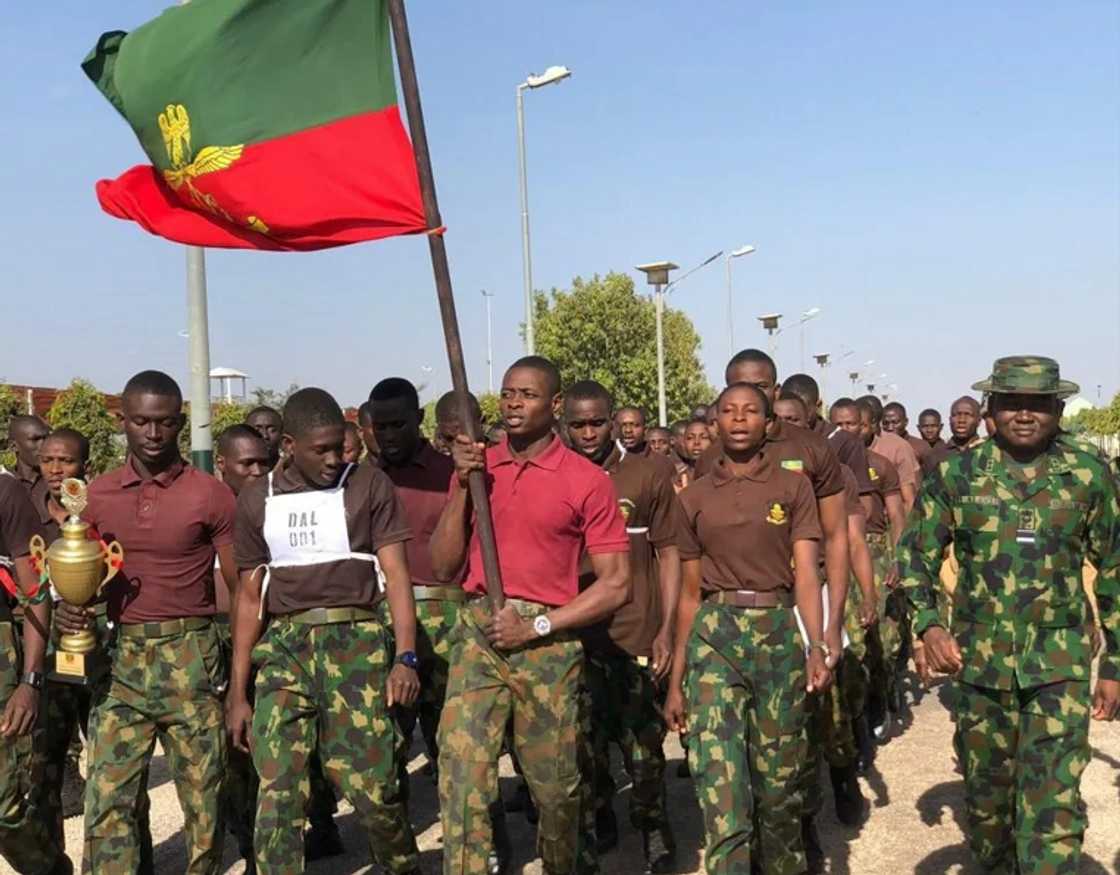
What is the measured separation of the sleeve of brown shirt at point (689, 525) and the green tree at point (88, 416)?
2838cm

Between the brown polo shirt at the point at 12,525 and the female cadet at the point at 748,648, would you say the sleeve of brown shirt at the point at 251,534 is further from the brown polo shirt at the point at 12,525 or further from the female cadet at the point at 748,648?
the female cadet at the point at 748,648

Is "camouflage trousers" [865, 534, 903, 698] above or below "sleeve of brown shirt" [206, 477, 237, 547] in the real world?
below

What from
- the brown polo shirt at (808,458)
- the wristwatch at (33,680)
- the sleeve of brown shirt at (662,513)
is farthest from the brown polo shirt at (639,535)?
the wristwatch at (33,680)

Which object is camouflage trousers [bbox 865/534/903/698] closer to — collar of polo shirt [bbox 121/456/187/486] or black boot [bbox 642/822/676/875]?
black boot [bbox 642/822/676/875]

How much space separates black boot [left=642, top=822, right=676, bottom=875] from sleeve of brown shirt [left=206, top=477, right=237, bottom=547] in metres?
2.44

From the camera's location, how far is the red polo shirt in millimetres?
4801

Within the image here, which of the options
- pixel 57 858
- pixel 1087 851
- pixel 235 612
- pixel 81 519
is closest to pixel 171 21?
pixel 81 519

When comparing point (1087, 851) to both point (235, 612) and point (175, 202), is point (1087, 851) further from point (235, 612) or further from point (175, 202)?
point (175, 202)

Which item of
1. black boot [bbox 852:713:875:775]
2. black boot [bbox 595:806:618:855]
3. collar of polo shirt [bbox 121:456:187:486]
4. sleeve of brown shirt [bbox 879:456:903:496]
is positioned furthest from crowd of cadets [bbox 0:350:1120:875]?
sleeve of brown shirt [bbox 879:456:903:496]

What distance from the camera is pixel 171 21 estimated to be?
5.17m

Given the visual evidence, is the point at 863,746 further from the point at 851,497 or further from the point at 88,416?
the point at 88,416

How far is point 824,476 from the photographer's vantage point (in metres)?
5.70

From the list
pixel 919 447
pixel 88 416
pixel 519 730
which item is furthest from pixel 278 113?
pixel 88 416

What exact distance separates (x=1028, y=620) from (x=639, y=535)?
2108 millimetres
